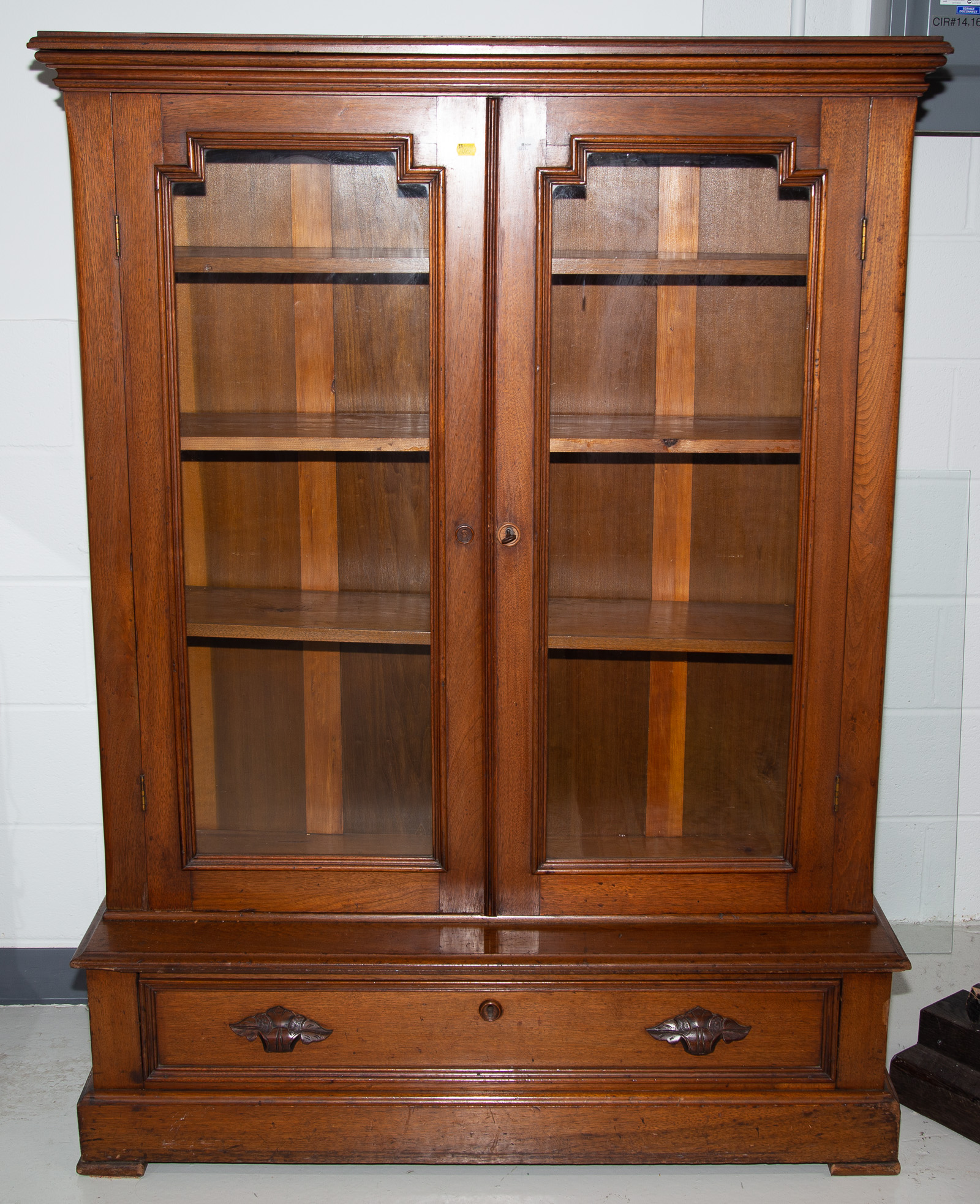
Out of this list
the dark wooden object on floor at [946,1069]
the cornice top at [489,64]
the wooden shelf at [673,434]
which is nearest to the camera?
the cornice top at [489,64]

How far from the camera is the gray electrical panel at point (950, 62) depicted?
178cm

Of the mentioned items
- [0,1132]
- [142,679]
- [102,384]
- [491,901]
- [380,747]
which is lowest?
[0,1132]

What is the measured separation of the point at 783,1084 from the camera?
151 cm

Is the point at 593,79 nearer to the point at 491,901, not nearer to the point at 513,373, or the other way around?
the point at 513,373

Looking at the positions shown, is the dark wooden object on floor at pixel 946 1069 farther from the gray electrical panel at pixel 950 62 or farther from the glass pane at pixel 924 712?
the gray electrical panel at pixel 950 62

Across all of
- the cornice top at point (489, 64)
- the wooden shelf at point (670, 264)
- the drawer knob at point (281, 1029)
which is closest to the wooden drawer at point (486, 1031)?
the drawer knob at point (281, 1029)

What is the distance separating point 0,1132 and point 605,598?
4.00 ft

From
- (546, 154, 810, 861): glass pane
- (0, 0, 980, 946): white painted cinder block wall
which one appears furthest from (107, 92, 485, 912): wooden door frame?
(0, 0, 980, 946): white painted cinder block wall

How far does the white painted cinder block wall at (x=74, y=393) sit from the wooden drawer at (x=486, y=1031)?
0.59 metres

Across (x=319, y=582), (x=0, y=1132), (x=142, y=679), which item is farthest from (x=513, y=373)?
(x=0, y=1132)

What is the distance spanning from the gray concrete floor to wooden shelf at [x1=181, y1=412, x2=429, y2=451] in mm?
1041

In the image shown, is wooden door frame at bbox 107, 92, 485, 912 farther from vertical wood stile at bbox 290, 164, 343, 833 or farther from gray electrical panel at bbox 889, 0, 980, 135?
gray electrical panel at bbox 889, 0, 980, 135

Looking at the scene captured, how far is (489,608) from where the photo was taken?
149 cm

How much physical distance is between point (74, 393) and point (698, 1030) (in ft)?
4.77
